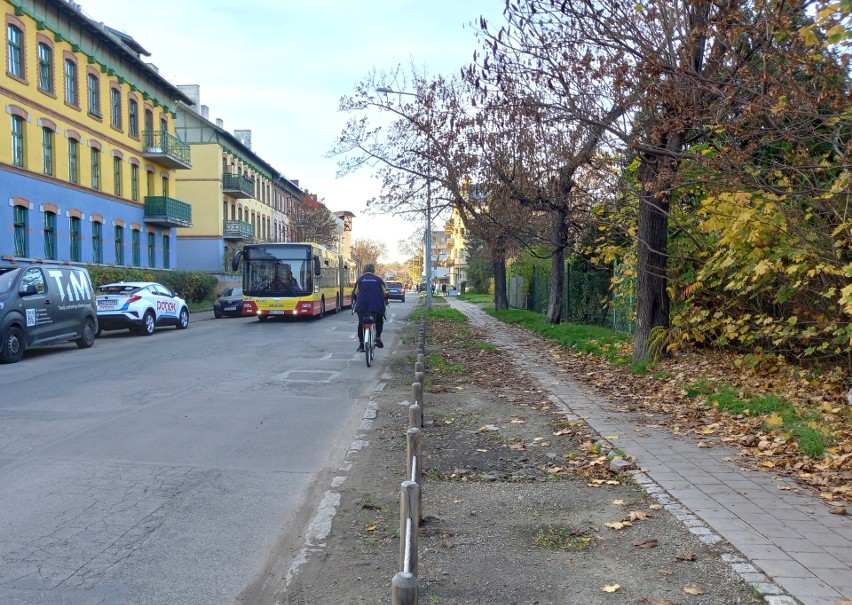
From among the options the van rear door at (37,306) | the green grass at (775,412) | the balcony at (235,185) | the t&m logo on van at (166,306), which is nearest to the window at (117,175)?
the t&m logo on van at (166,306)

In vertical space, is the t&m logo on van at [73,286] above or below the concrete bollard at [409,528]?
above

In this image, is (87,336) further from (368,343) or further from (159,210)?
(159,210)

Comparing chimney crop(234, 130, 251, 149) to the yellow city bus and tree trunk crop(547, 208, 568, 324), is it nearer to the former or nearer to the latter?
the yellow city bus

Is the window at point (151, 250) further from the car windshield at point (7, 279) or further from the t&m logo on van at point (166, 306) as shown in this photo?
the car windshield at point (7, 279)

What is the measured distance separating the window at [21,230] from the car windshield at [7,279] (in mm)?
A: 13154

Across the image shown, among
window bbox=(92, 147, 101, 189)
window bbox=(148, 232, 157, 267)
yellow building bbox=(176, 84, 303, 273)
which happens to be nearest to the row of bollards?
window bbox=(92, 147, 101, 189)

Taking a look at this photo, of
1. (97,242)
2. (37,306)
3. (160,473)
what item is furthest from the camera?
(97,242)

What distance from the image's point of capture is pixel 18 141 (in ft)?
85.6

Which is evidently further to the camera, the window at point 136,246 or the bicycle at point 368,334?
Answer: the window at point 136,246

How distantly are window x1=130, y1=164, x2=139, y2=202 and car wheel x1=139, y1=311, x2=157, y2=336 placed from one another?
684 inches

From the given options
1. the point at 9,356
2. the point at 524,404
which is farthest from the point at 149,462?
the point at 9,356

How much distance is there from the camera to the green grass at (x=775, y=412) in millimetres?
6398

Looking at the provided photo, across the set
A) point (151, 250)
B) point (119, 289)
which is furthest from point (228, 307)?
point (119, 289)

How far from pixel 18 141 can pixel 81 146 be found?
4445 millimetres
